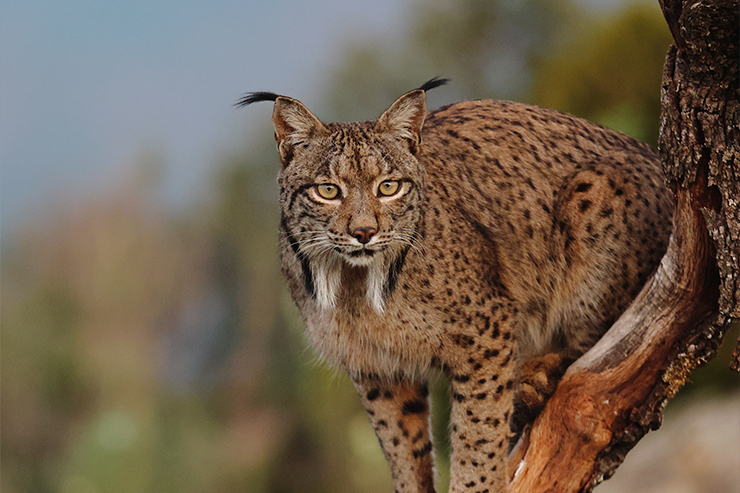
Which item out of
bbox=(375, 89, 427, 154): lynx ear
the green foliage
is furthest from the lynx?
the green foliage

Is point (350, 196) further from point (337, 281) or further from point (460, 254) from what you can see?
point (460, 254)

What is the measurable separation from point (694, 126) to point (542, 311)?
1502mm

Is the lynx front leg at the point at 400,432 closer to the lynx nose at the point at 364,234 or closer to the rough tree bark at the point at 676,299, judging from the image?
the rough tree bark at the point at 676,299

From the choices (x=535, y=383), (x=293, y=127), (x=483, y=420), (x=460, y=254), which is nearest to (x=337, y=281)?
(x=460, y=254)

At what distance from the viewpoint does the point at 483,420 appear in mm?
3857

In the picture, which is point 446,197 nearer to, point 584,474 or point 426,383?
point 426,383

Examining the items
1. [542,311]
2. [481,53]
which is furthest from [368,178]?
[481,53]

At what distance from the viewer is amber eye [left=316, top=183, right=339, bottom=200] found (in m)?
3.52

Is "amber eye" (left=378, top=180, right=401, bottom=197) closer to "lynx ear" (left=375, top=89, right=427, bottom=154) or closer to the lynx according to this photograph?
the lynx

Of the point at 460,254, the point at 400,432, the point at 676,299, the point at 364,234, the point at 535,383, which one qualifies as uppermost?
the point at 364,234

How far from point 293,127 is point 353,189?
16.2 inches

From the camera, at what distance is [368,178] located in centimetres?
353

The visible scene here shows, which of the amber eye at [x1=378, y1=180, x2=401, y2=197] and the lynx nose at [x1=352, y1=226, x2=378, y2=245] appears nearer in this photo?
the lynx nose at [x1=352, y1=226, x2=378, y2=245]

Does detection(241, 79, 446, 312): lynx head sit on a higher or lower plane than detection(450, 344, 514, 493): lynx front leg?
higher
